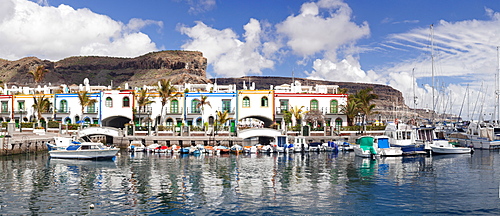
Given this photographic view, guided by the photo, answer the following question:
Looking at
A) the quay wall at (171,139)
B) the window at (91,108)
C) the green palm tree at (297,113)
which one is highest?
the window at (91,108)

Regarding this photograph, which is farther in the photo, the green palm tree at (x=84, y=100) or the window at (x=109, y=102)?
the window at (x=109, y=102)

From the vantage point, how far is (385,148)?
164ft

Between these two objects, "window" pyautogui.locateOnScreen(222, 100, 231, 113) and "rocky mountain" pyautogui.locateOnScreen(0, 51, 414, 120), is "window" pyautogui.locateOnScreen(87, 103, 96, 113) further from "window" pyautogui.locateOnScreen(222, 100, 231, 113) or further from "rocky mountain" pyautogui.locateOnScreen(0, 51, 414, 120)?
"rocky mountain" pyautogui.locateOnScreen(0, 51, 414, 120)

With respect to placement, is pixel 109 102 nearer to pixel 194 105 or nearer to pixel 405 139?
pixel 194 105

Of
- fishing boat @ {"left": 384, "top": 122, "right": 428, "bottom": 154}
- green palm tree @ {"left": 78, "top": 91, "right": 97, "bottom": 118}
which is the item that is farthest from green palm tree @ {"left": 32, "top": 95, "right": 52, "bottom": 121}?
fishing boat @ {"left": 384, "top": 122, "right": 428, "bottom": 154}

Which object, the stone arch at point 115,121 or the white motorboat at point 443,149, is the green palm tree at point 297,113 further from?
the stone arch at point 115,121

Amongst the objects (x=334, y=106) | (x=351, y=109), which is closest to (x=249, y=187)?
(x=351, y=109)

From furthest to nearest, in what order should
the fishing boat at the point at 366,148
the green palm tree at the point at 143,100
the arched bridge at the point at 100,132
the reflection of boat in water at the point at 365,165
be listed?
the green palm tree at the point at 143,100
the arched bridge at the point at 100,132
the fishing boat at the point at 366,148
the reflection of boat in water at the point at 365,165

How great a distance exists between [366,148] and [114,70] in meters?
169

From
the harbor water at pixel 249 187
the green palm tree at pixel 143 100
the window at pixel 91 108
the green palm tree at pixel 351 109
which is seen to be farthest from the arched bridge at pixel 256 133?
the window at pixel 91 108

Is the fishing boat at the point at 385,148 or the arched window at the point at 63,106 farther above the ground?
the arched window at the point at 63,106

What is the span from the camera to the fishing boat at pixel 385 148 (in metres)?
48.8

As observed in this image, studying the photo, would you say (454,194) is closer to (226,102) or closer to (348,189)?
(348,189)

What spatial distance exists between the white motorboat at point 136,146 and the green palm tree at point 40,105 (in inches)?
908
